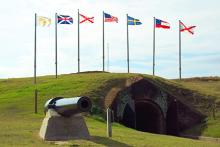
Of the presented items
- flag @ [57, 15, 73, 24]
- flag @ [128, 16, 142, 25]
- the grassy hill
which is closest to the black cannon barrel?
the grassy hill

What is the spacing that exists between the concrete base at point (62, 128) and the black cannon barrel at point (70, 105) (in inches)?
10.9

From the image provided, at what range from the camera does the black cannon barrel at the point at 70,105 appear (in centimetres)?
1753

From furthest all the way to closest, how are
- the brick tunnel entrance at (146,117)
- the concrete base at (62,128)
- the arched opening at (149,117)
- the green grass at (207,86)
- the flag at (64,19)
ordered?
1. the flag at (64,19)
2. the green grass at (207,86)
3. the arched opening at (149,117)
4. the brick tunnel entrance at (146,117)
5. the concrete base at (62,128)

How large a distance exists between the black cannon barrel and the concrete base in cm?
28

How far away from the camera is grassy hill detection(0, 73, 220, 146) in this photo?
1871 cm

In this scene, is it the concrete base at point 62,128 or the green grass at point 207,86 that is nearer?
the concrete base at point 62,128

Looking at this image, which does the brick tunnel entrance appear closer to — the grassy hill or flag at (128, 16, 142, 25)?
the grassy hill

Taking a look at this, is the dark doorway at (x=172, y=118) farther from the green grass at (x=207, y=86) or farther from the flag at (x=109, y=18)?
the flag at (x=109, y=18)

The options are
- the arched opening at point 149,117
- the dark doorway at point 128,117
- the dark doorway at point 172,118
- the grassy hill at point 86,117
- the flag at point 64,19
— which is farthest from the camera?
the flag at point 64,19

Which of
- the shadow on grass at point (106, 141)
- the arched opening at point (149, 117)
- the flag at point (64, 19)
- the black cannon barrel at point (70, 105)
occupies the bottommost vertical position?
the arched opening at point (149, 117)

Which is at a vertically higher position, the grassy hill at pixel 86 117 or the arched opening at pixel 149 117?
the grassy hill at pixel 86 117

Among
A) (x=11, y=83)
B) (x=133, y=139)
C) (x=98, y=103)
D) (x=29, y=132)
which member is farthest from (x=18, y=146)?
(x=11, y=83)

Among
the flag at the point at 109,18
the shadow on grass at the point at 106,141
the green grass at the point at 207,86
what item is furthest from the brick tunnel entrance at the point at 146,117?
the shadow on grass at the point at 106,141

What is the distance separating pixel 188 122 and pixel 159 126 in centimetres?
252
